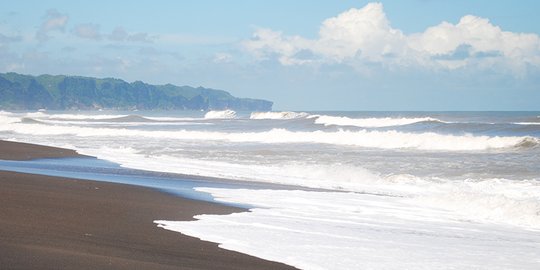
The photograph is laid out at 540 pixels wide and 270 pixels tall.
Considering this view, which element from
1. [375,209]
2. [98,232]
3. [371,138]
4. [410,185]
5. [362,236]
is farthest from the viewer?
[371,138]

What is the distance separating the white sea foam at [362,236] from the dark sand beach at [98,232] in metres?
0.43

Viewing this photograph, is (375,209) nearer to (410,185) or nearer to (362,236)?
(362,236)

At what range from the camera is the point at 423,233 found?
945 centimetres

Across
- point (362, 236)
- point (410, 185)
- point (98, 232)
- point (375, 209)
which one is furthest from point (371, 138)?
point (98, 232)

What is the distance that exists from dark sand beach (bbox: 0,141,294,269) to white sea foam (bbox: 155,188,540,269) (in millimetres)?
428

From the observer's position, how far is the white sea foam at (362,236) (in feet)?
23.9

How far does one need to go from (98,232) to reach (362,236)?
3116 millimetres

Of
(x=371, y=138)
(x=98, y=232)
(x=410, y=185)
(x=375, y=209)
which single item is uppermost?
(x=371, y=138)

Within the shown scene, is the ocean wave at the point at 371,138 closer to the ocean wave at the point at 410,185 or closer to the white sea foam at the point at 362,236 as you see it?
the ocean wave at the point at 410,185

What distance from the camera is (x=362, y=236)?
8758mm

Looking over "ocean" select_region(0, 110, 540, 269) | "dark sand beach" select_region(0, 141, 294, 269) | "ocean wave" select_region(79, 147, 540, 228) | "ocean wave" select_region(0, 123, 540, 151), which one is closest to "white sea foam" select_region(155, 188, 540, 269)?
"ocean" select_region(0, 110, 540, 269)

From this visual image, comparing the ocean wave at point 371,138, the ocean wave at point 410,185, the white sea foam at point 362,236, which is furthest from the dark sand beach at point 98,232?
the ocean wave at point 371,138

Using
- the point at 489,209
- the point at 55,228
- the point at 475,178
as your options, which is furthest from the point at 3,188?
the point at 475,178

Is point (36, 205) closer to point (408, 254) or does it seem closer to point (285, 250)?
point (285, 250)
